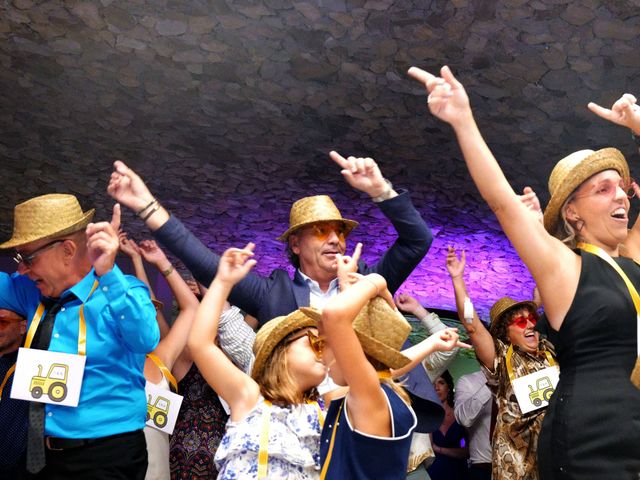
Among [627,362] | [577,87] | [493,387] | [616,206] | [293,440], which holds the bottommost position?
[493,387]

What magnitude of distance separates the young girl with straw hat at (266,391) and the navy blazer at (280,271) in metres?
0.57

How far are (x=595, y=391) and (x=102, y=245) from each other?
166cm

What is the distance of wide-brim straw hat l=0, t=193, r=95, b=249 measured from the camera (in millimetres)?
2953

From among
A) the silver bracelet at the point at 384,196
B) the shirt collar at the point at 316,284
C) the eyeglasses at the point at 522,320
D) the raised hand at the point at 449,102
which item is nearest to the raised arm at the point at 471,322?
the eyeglasses at the point at 522,320

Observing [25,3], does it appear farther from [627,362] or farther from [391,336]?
[627,362]

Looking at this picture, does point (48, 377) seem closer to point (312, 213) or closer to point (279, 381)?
point (279, 381)

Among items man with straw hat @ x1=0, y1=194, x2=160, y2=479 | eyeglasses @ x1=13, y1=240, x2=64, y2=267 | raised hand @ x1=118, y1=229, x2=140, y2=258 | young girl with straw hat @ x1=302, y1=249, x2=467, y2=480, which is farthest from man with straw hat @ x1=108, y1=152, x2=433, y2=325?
young girl with straw hat @ x1=302, y1=249, x2=467, y2=480

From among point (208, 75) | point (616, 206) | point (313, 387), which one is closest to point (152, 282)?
point (208, 75)

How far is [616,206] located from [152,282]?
6.35 meters

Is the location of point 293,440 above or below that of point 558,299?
below

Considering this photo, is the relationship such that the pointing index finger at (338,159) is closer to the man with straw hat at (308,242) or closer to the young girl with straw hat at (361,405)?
the man with straw hat at (308,242)

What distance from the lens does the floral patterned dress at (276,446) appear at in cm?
226

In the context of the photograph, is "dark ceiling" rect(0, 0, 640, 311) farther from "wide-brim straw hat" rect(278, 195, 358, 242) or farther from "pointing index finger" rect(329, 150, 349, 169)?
"pointing index finger" rect(329, 150, 349, 169)

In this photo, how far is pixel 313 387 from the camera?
8.02ft
